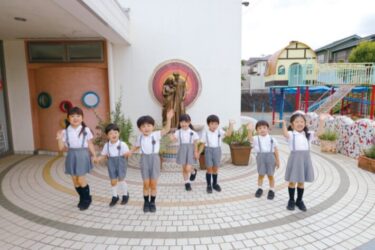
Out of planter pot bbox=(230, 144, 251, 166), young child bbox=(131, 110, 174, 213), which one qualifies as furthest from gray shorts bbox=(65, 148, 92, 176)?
planter pot bbox=(230, 144, 251, 166)

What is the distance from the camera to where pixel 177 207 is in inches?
148

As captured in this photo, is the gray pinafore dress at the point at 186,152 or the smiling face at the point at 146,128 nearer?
the smiling face at the point at 146,128

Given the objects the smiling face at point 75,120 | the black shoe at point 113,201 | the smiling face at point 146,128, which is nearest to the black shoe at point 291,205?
the smiling face at point 146,128

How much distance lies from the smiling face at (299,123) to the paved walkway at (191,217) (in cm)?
125

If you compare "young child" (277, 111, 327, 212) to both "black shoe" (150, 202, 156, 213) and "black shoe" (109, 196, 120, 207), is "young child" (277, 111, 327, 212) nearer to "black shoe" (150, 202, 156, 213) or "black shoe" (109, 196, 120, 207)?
"black shoe" (150, 202, 156, 213)

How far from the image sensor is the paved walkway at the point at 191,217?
9.44 ft

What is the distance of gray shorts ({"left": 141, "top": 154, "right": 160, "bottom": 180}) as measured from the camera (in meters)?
3.50

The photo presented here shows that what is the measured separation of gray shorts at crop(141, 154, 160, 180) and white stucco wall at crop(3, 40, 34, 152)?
516 centimetres

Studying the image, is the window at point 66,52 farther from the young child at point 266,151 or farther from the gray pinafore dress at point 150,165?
the young child at point 266,151

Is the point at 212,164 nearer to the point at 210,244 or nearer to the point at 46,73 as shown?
the point at 210,244

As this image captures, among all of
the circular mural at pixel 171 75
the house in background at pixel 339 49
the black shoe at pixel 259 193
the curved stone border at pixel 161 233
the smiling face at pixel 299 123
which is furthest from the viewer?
the house in background at pixel 339 49

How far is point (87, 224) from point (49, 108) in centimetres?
478

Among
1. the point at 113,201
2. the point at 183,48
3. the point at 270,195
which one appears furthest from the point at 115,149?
the point at 183,48

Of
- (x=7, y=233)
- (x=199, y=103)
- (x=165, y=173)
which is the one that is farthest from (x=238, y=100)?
(x=7, y=233)
